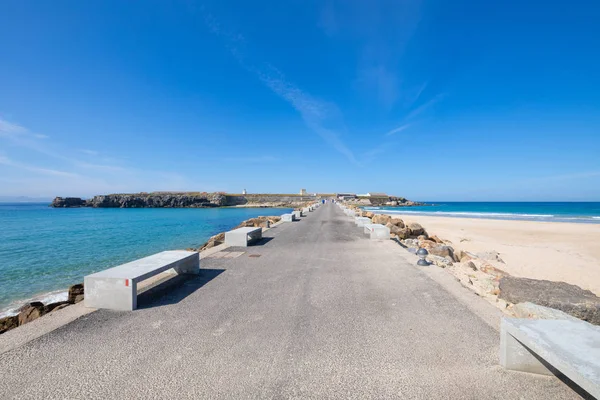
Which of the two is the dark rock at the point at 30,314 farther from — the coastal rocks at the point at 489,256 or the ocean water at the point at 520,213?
the ocean water at the point at 520,213

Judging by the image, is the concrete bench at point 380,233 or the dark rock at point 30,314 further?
the concrete bench at point 380,233

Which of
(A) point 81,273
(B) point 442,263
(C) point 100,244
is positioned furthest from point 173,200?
(B) point 442,263

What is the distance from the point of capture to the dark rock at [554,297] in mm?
4418

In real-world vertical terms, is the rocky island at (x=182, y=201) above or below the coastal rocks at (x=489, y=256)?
above

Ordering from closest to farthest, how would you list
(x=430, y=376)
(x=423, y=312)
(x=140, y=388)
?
(x=140, y=388), (x=430, y=376), (x=423, y=312)

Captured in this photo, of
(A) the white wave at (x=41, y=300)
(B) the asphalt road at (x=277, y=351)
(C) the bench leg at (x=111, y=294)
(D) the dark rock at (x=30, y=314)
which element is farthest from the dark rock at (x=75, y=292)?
(B) the asphalt road at (x=277, y=351)

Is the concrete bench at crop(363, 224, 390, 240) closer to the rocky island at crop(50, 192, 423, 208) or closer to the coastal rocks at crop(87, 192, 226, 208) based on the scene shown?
the rocky island at crop(50, 192, 423, 208)

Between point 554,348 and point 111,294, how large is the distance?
19.3 ft

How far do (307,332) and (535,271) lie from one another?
445 inches

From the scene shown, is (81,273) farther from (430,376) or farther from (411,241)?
(411,241)

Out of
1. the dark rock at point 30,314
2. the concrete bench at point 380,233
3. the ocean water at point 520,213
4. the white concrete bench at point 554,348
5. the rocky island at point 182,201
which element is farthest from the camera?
the rocky island at point 182,201

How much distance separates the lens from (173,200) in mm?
99125

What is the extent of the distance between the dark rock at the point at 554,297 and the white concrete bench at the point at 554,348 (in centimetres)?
190

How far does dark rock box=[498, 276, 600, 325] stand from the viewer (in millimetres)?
4418
